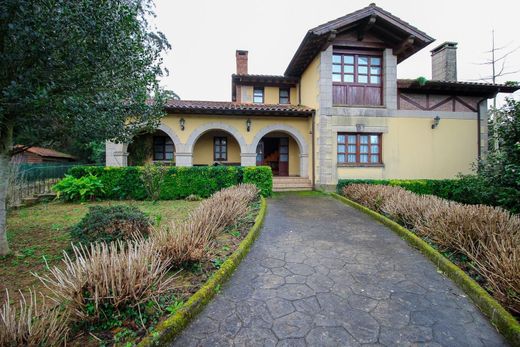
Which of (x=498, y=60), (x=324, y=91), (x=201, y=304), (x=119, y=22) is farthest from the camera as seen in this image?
(x=498, y=60)

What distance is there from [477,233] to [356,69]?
9576 millimetres

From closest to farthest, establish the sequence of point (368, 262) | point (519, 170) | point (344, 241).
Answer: point (368, 262) < point (344, 241) < point (519, 170)

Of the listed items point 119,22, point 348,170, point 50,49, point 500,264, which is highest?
point 119,22

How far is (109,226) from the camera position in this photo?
3.92m

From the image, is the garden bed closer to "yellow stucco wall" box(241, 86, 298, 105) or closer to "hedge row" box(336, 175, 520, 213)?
"hedge row" box(336, 175, 520, 213)

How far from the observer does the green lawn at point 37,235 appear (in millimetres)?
3238

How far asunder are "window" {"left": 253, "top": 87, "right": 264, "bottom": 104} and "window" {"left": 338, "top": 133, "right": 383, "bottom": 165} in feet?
19.9

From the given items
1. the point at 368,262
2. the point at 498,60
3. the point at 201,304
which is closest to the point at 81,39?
the point at 201,304

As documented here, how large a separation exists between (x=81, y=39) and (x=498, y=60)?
94.3ft

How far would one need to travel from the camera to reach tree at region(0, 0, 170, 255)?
275 cm

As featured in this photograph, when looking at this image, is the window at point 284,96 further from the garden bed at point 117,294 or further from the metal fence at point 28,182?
the garden bed at point 117,294

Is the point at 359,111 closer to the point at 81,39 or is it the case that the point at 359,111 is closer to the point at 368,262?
the point at 368,262

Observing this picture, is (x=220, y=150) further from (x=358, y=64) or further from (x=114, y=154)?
(x=358, y=64)

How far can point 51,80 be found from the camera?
3.03m
